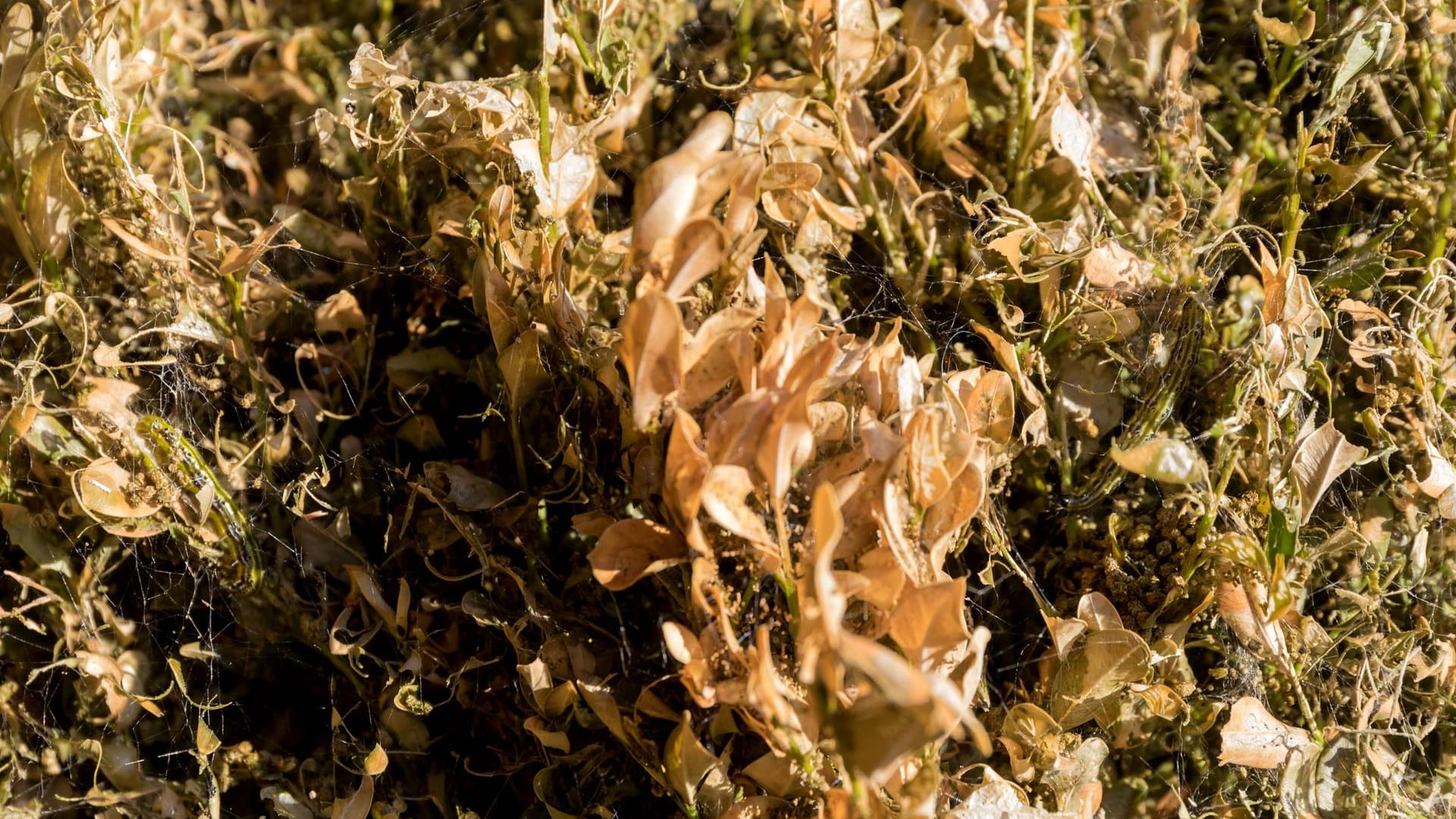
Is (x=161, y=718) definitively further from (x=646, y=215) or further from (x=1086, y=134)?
(x=1086, y=134)

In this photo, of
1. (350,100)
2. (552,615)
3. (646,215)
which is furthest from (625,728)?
(350,100)

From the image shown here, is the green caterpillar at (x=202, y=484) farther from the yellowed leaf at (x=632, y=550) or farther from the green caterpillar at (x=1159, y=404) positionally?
the green caterpillar at (x=1159, y=404)

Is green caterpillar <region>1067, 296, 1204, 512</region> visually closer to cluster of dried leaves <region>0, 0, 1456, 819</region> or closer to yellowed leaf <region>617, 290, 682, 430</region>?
cluster of dried leaves <region>0, 0, 1456, 819</region>

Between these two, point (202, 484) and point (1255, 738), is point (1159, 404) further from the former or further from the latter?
point (202, 484)

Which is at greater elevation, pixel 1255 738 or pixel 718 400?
pixel 718 400

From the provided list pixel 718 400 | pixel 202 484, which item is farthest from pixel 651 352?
pixel 202 484

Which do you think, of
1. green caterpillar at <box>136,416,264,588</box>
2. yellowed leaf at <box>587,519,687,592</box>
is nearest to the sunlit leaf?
yellowed leaf at <box>587,519,687,592</box>
